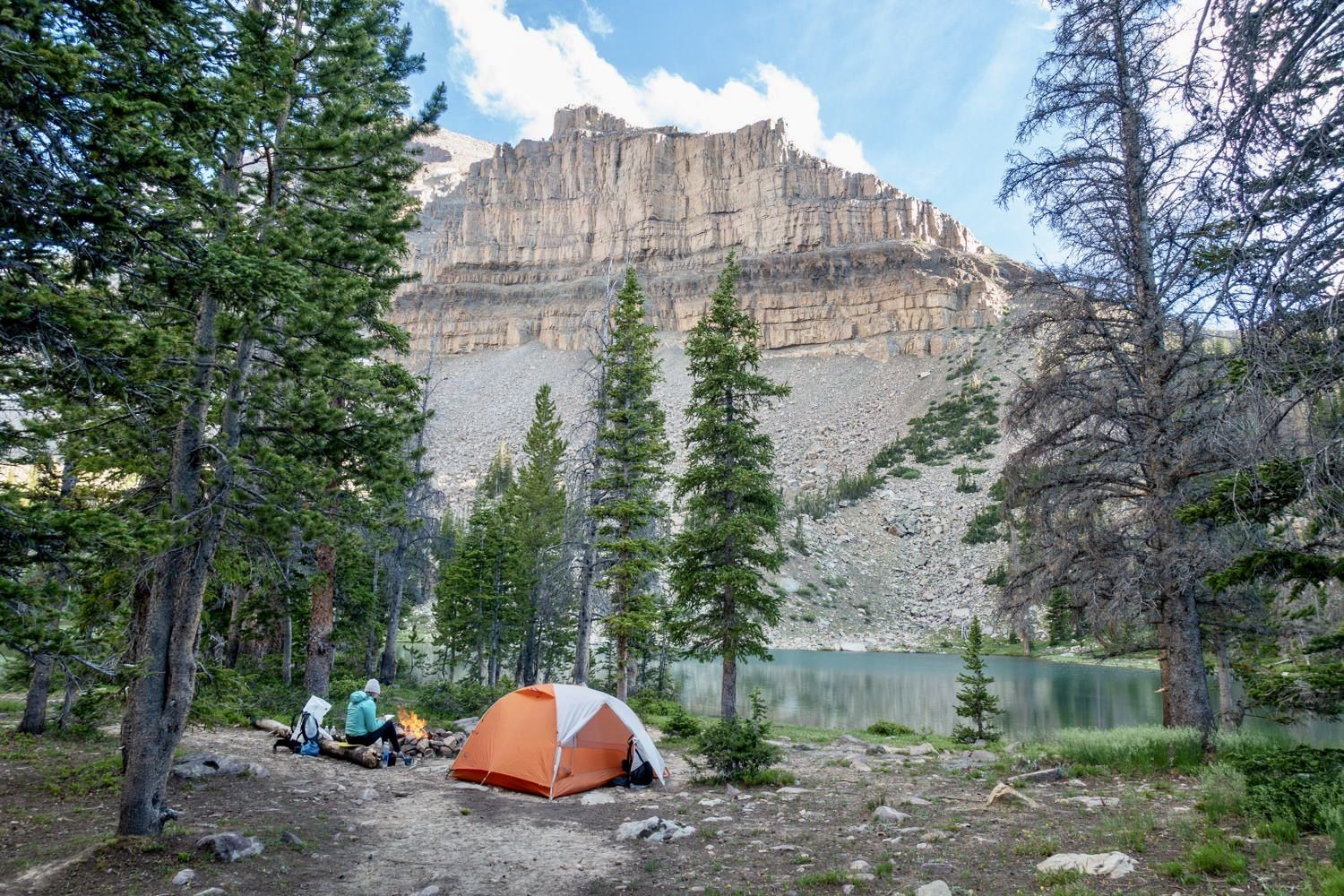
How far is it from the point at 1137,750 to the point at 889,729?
13929 mm

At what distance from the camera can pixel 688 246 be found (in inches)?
5891

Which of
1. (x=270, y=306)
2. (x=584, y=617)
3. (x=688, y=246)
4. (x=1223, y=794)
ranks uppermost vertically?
(x=688, y=246)

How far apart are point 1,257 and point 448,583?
28.1 m

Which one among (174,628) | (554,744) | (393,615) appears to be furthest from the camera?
(393,615)

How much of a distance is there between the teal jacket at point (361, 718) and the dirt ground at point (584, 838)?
133 cm

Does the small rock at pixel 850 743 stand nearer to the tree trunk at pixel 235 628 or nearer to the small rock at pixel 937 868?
the small rock at pixel 937 868

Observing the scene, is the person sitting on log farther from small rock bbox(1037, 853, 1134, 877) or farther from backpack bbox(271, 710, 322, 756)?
small rock bbox(1037, 853, 1134, 877)

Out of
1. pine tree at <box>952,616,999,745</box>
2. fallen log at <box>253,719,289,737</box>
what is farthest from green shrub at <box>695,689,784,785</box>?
pine tree at <box>952,616,999,745</box>

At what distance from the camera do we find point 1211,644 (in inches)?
673

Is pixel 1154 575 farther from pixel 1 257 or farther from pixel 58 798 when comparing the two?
pixel 58 798

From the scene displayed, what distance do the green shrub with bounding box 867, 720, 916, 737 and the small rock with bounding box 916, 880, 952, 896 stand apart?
17.8 m

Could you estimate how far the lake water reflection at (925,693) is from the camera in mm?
26703

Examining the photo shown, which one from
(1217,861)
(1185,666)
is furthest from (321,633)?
(1185,666)

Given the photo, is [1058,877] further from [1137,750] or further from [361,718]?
[361,718]
